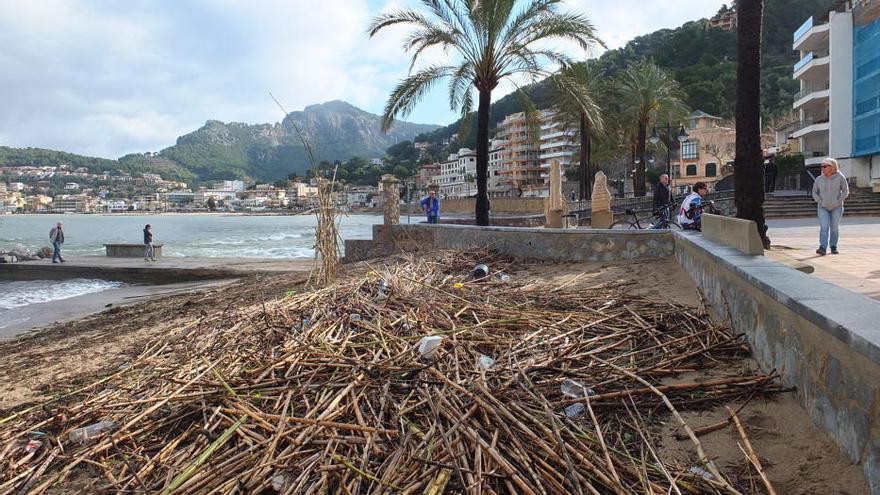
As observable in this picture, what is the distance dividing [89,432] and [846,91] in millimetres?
41933

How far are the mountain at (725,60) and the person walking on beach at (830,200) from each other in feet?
169

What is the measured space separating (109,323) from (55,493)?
747 centimetres

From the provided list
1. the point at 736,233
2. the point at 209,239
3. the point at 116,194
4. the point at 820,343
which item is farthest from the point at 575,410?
the point at 116,194

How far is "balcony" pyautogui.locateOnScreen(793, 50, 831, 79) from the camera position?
3748cm

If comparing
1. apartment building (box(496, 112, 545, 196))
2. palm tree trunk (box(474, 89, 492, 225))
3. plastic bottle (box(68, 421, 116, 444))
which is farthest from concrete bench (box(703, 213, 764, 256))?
apartment building (box(496, 112, 545, 196))

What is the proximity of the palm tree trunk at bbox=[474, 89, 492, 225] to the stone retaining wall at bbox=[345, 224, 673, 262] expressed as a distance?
201 cm

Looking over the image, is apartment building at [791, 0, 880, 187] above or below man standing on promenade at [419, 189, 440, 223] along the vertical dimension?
above

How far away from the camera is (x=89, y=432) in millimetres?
3146

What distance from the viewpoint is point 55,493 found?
9.00 ft

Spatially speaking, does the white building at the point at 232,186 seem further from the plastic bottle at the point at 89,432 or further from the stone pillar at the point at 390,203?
the plastic bottle at the point at 89,432

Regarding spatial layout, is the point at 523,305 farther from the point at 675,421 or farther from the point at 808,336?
the point at 808,336

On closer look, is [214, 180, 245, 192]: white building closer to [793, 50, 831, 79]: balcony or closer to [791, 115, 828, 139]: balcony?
[791, 115, 828, 139]: balcony

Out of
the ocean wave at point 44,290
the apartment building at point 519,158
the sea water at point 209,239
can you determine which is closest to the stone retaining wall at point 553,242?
the sea water at point 209,239

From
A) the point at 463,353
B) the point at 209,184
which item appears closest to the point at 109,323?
the point at 463,353
